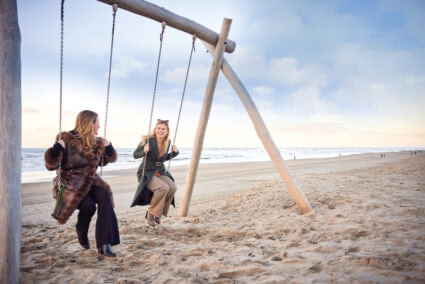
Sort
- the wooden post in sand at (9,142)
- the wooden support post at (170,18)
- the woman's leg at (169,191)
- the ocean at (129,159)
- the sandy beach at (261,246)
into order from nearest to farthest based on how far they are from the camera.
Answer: the wooden post in sand at (9,142) < the sandy beach at (261,246) < the wooden support post at (170,18) < the woman's leg at (169,191) < the ocean at (129,159)

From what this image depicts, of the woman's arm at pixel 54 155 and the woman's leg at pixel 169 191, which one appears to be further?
the woman's leg at pixel 169 191

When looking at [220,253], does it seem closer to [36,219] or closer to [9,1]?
[9,1]

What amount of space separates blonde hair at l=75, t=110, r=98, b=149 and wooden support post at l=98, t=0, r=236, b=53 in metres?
1.47

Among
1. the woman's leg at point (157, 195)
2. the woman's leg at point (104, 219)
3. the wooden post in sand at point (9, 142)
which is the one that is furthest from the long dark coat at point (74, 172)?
the woman's leg at point (157, 195)

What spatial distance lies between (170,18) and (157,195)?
8.15 feet

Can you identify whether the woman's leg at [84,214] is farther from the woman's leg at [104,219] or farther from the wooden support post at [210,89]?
the wooden support post at [210,89]

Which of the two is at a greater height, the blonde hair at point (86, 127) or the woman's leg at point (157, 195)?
the blonde hair at point (86, 127)

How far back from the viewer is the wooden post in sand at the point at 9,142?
6.37 ft

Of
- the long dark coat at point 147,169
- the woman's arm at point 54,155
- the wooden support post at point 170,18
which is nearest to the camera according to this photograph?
the woman's arm at point 54,155

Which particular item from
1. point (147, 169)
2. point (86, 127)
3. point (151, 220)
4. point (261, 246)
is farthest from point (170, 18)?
point (261, 246)

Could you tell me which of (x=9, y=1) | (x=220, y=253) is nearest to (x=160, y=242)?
(x=220, y=253)

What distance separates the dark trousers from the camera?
2.70 meters

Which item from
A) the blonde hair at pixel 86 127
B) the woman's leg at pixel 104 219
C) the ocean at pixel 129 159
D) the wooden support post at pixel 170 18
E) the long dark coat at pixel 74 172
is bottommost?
the ocean at pixel 129 159

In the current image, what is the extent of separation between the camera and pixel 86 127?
109 inches
